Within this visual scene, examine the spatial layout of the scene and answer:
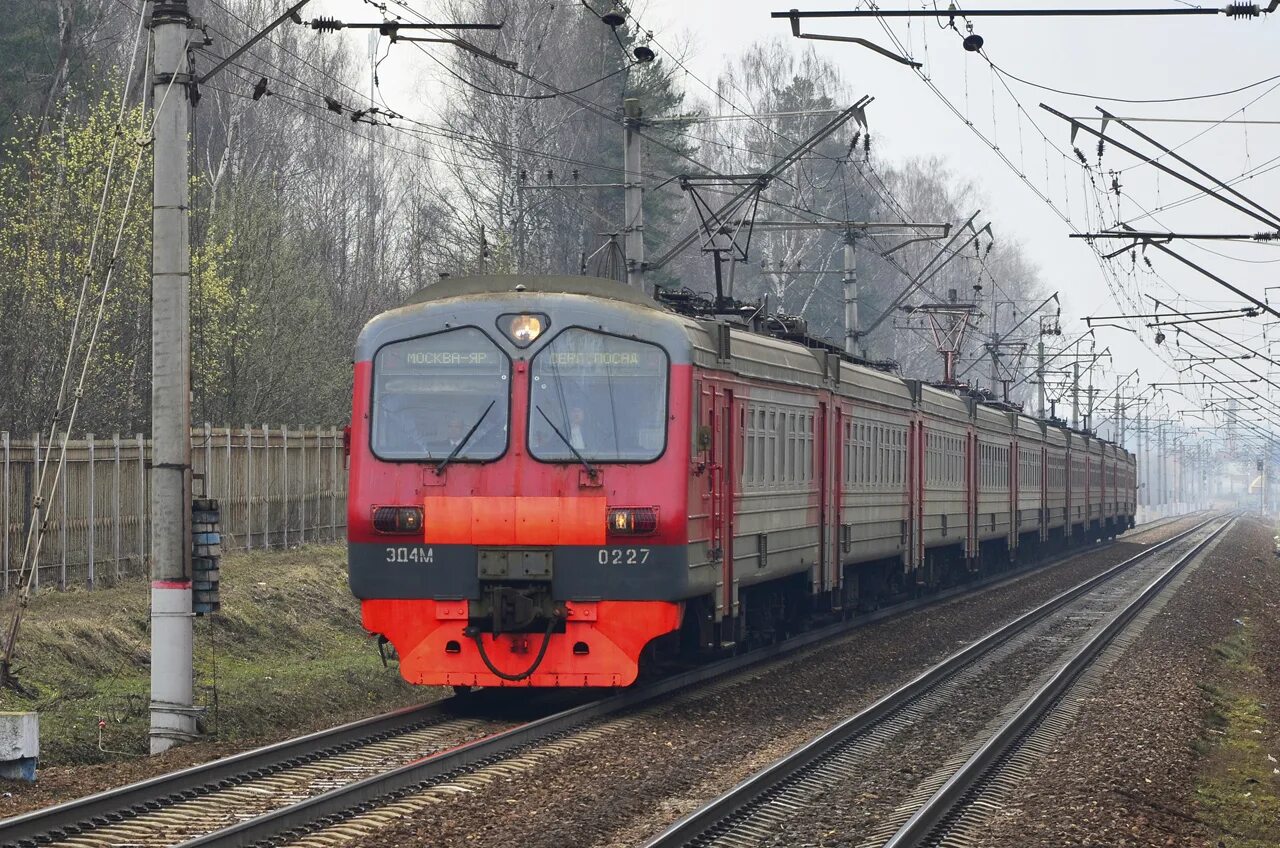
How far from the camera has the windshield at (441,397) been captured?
1273 cm

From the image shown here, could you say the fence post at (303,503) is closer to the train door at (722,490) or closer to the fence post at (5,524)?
the fence post at (5,524)

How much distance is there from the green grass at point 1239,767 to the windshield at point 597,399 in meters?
4.38

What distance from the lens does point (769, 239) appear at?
6159cm

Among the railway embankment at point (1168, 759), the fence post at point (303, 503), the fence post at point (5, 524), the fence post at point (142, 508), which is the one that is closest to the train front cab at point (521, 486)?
the railway embankment at point (1168, 759)

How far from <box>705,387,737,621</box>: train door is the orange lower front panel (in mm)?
1347

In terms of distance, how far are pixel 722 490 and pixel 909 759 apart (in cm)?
319

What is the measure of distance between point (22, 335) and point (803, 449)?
1058 centimetres

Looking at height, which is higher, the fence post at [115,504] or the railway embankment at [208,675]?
the fence post at [115,504]

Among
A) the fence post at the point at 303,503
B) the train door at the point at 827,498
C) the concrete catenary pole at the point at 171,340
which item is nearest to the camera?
the concrete catenary pole at the point at 171,340

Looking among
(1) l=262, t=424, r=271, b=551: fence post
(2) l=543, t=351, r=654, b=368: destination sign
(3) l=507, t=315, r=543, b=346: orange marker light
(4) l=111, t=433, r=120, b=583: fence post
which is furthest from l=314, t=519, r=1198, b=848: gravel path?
(1) l=262, t=424, r=271, b=551: fence post

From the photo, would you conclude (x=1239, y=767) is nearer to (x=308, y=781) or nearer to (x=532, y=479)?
(x=532, y=479)

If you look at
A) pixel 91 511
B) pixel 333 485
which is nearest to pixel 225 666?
pixel 91 511

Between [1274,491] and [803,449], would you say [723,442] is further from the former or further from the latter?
[1274,491]

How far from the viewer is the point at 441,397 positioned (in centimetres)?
1284
